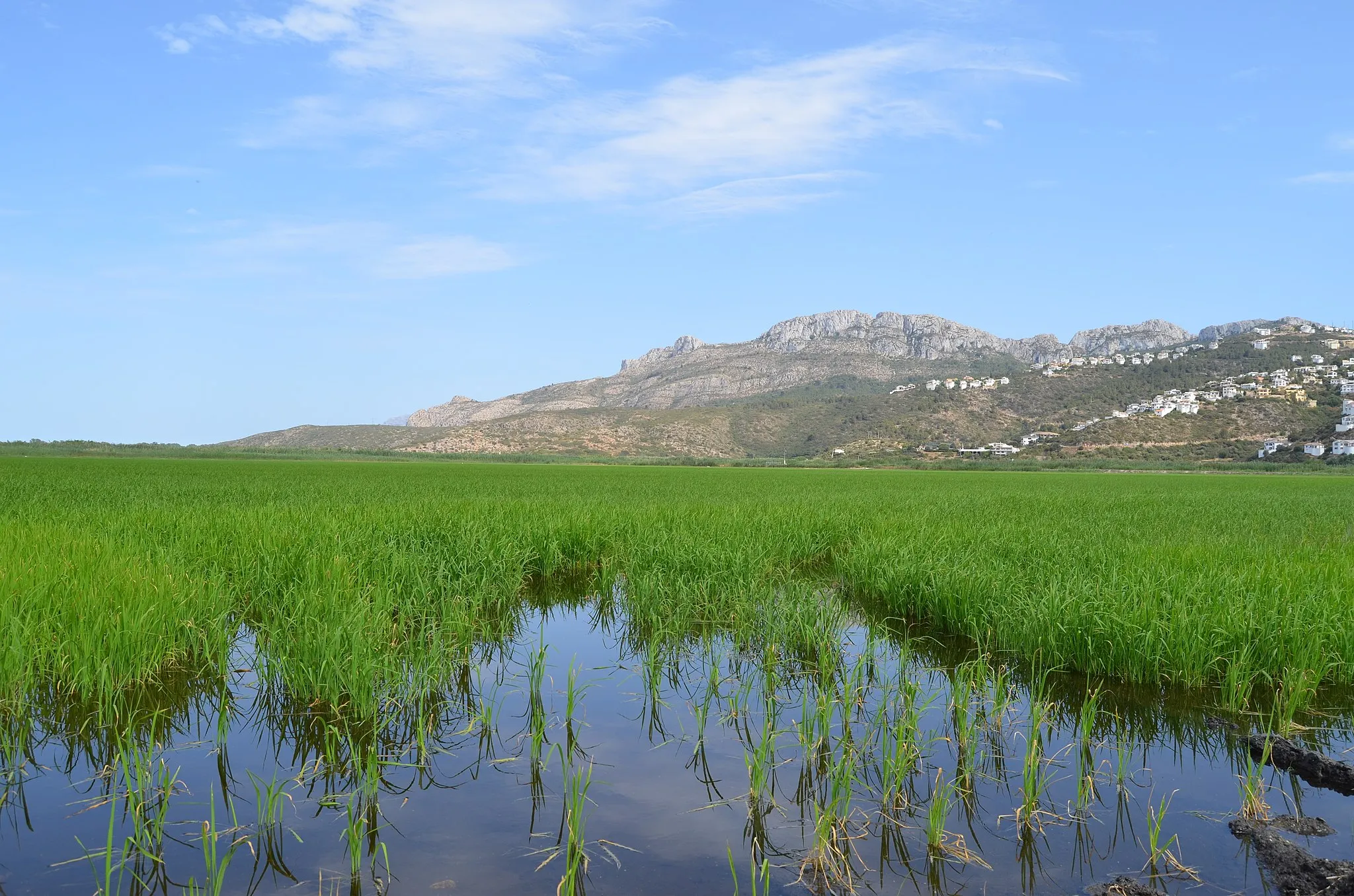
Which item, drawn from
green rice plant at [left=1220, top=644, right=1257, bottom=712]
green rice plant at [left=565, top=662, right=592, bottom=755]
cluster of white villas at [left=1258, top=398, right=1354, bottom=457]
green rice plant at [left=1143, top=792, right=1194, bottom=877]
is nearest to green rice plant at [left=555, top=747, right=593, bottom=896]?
green rice plant at [left=565, top=662, right=592, bottom=755]

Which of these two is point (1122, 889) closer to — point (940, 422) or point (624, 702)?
point (624, 702)

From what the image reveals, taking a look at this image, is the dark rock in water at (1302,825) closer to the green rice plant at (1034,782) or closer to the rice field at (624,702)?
the rice field at (624,702)

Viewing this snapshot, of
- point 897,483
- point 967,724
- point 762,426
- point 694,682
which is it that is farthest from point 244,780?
point 762,426

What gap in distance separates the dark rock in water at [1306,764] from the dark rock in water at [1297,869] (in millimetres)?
781

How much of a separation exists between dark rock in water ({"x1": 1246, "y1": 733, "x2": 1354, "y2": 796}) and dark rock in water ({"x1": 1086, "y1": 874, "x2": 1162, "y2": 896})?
1.58 meters

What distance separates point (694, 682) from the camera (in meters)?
5.80

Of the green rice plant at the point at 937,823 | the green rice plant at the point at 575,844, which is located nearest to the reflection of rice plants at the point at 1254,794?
the green rice plant at the point at 937,823

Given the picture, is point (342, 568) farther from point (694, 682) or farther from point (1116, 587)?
point (1116, 587)

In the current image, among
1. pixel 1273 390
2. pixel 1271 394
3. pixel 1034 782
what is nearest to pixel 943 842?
pixel 1034 782

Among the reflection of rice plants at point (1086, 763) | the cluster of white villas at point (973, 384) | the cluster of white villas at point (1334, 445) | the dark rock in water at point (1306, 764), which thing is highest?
the cluster of white villas at point (973, 384)

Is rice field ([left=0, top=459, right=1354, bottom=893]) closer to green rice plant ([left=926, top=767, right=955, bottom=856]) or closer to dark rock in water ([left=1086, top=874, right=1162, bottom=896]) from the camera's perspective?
green rice plant ([left=926, top=767, right=955, bottom=856])

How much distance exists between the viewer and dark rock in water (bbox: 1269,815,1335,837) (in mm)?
3604

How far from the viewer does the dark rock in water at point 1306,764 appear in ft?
13.7

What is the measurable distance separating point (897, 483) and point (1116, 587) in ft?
86.3
